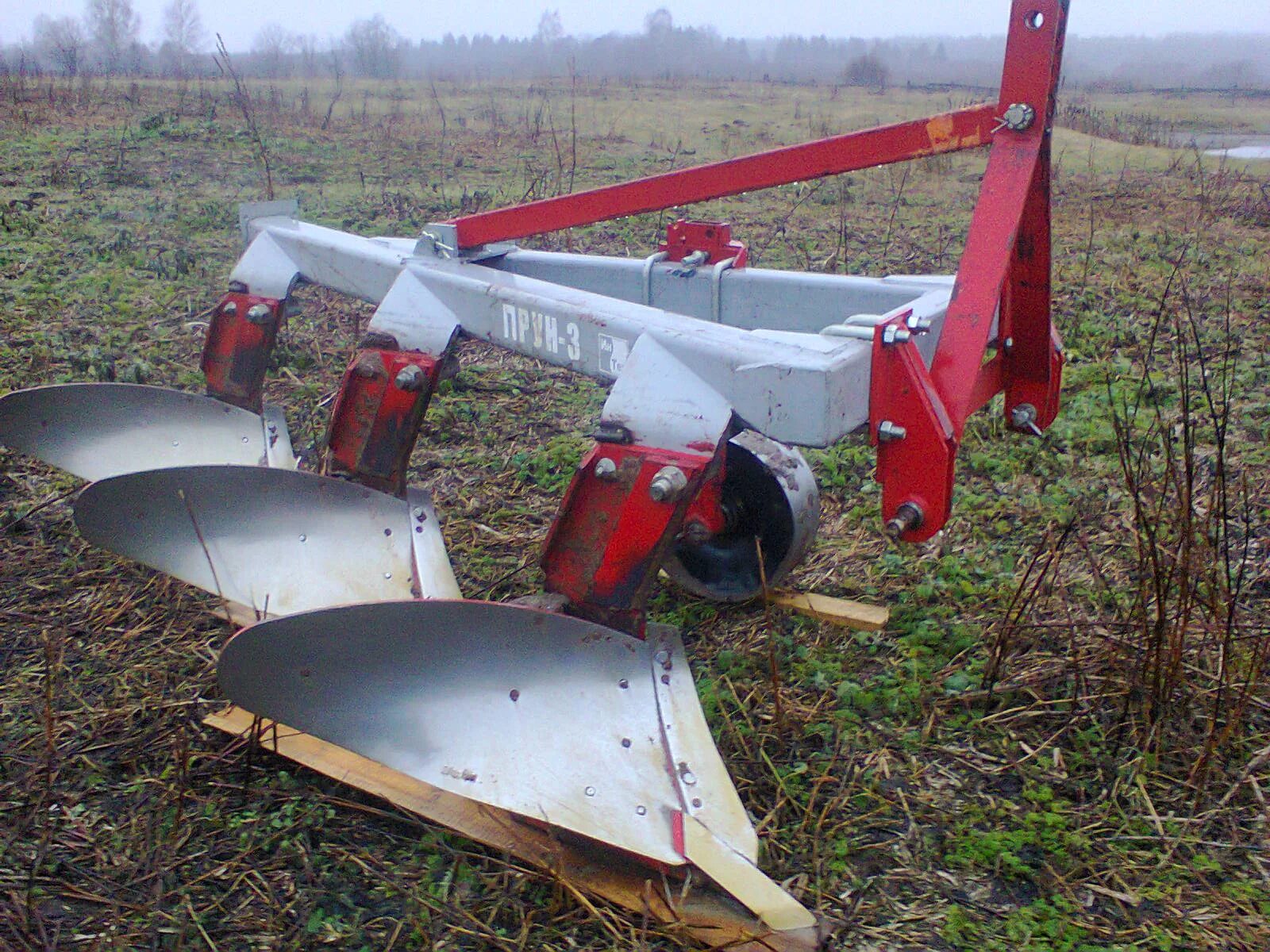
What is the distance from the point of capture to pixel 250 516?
2.71 metres

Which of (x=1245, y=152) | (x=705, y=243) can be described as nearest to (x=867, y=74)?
(x=1245, y=152)

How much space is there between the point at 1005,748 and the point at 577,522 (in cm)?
101

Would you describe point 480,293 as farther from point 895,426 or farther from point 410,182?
point 410,182

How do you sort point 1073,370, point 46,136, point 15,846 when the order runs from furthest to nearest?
1. point 46,136
2. point 1073,370
3. point 15,846

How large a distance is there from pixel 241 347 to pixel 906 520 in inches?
86.2

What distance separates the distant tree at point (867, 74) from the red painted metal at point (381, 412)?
2869cm

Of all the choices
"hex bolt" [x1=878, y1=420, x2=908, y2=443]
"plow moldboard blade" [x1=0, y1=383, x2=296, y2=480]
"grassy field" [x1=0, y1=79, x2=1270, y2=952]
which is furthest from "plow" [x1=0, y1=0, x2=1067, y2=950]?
"plow moldboard blade" [x1=0, y1=383, x2=296, y2=480]

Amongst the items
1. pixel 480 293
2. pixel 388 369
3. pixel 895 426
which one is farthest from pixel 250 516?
pixel 895 426

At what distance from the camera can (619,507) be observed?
2070 millimetres

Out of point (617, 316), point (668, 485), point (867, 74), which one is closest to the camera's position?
point (668, 485)

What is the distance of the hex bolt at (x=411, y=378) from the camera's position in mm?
2537

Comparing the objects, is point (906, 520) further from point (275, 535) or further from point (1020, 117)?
point (275, 535)

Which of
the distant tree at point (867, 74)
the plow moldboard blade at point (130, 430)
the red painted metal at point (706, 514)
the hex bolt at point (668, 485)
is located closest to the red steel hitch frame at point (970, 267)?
the hex bolt at point (668, 485)

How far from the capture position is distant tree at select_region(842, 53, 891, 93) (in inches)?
1173
